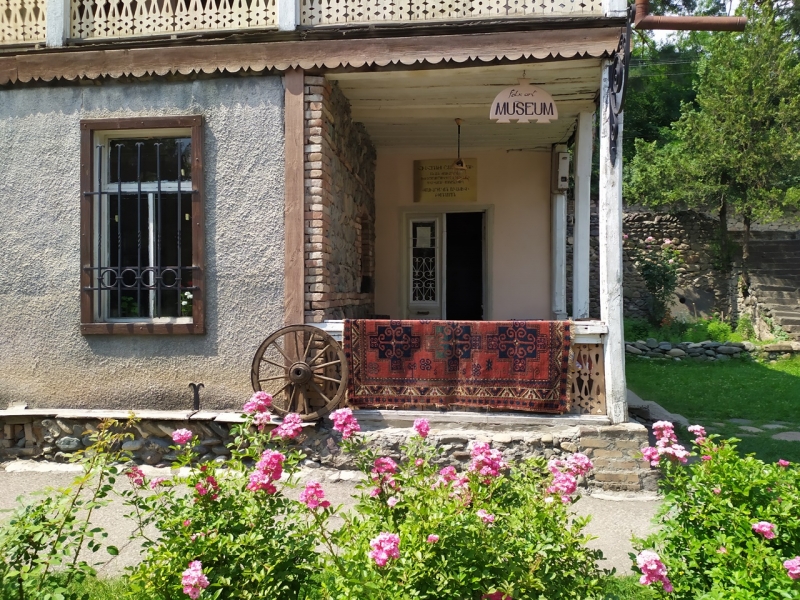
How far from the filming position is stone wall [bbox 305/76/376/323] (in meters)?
5.75

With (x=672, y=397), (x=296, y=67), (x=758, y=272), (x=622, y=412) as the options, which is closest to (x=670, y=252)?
(x=758, y=272)

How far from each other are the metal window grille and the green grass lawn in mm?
6035

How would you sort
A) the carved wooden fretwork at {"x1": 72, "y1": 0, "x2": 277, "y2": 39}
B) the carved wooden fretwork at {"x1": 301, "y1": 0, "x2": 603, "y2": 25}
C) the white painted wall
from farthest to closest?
the white painted wall < the carved wooden fretwork at {"x1": 72, "y1": 0, "x2": 277, "y2": 39} < the carved wooden fretwork at {"x1": 301, "y1": 0, "x2": 603, "y2": 25}

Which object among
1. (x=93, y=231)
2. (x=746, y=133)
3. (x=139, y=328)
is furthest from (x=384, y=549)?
(x=746, y=133)

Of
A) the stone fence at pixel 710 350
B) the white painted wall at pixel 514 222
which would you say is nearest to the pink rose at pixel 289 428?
the white painted wall at pixel 514 222

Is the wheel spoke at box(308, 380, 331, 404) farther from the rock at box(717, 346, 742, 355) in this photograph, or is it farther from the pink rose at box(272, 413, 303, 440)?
the rock at box(717, 346, 742, 355)

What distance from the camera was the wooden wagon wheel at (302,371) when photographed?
220 inches

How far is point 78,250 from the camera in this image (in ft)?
19.6

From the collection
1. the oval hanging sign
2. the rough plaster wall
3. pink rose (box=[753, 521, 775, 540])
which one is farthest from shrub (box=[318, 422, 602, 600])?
the oval hanging sign

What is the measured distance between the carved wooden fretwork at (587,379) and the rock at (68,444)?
4663 mm

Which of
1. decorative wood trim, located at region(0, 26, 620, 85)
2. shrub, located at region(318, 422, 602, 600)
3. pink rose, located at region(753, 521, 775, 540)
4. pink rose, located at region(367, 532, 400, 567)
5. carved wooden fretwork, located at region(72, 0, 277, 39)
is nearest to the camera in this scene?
pink rose, located at region(367, 532, 400, 567)

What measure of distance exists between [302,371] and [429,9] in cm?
359

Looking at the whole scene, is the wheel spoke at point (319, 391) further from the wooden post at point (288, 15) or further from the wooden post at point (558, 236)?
the wooden post at point (558, 236)

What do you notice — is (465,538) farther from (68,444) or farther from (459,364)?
(68,444)
